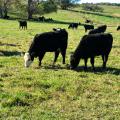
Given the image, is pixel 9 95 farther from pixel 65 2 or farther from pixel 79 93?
pixel 65 2

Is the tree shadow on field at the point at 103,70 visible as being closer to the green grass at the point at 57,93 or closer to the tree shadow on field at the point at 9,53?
the green grass at the point at 57,93

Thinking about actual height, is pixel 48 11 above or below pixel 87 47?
below

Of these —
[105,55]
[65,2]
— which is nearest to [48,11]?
[65,2]

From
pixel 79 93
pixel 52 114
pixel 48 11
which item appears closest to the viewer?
pixel 52 114

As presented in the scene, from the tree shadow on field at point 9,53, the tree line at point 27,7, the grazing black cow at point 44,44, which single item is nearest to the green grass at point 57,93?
the grazing black cow at point 44,44

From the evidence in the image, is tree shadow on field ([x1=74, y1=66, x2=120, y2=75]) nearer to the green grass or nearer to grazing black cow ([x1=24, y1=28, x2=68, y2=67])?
the green grass

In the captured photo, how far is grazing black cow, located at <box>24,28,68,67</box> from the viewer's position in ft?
52.9

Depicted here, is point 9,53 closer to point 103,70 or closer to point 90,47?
point 90,47

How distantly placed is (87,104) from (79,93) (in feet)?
4.08

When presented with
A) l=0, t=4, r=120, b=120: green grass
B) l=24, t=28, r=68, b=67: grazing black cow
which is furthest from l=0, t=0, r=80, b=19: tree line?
l=0, t=4, r=120, b=120: green grass

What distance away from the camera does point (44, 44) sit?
16.6 m

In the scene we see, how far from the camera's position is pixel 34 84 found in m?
12.4

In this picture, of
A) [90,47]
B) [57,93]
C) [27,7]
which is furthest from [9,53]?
[27,7]

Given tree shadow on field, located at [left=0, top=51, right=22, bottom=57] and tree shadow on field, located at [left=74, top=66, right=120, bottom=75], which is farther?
tree shadow on field, located at [left=0, top=51, right=22, bottom=57]
